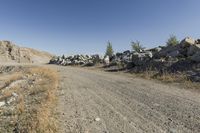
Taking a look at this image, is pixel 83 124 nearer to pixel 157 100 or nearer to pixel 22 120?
pixel 22 120

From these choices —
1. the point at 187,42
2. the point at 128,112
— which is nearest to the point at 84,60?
the point at 187,42

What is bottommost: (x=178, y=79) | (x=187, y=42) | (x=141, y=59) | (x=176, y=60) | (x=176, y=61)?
(x=178, y=79)

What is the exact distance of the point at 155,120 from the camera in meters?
8.51

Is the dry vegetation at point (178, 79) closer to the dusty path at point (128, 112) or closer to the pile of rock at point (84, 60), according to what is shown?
the dusty path at point (128, 112)

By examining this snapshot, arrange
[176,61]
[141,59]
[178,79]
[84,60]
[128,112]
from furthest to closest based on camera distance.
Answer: [84,60] → [141,59] → [176,61] → [178,79] → [128,112]

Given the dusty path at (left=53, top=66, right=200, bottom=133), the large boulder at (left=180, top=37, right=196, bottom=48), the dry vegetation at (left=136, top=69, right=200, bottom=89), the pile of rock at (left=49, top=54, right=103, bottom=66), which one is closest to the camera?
the dusty path at (left=53, top=66, right=200, bottom=133)

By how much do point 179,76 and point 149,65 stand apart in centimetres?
779

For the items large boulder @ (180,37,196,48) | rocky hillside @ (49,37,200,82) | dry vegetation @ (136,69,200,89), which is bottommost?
dry vegetation @ (136,69,200,89)

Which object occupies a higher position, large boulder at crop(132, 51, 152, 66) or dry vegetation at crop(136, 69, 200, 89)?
large boulder at crop(132, 51, 152, 66)

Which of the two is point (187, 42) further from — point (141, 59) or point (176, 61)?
point (141, 59)

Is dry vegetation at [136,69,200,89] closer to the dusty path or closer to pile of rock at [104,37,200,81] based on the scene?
pile of rock at [104,37,200,81]

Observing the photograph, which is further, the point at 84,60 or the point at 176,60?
the point at 84,60

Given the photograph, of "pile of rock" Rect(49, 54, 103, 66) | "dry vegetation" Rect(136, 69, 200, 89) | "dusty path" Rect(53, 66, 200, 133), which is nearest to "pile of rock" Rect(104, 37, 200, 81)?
"dry vegetation" Rect(136, 69, 200, 89)

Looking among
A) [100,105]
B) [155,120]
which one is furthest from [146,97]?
[155,120]
